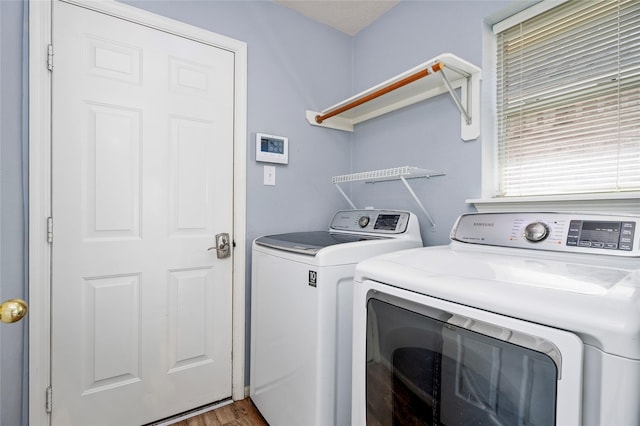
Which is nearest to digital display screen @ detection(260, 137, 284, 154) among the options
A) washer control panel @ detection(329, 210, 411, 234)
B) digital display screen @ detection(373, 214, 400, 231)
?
washer control panel @ detection(329, 210, 411, 234)

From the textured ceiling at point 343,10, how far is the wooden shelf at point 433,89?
675 millimetres

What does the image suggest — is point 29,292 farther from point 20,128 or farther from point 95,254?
point 20,128

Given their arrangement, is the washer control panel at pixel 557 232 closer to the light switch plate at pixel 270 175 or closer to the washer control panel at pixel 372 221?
the washer control panel at pixel 372 221

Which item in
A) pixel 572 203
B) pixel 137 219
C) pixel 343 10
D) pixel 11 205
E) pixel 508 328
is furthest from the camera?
pixel 343 10

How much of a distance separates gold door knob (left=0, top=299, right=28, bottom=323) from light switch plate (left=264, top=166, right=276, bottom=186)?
1430mm

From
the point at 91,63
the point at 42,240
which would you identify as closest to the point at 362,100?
the point at 91,63

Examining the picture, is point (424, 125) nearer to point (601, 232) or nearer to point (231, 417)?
point (601, 232)

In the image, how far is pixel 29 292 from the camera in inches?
54.6

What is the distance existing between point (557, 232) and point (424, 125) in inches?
39.8

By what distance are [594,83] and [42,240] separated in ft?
8.29

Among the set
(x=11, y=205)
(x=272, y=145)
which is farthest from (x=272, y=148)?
(x=11, y=205)

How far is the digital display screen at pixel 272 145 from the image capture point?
1.98 meters

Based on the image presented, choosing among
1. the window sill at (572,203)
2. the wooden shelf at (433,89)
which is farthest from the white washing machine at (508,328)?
the wooden shelf at (433,89)

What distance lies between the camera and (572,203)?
1.25 m
